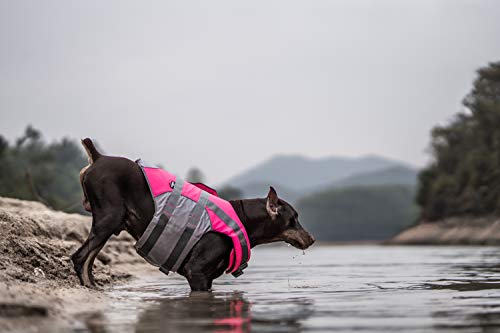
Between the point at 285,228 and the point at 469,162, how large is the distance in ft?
232

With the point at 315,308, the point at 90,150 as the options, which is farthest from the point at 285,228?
the point at 315,308

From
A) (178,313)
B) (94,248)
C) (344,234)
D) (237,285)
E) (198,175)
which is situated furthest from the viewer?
(344,234)

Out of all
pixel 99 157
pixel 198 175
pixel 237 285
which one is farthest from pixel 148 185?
pixel 198 175

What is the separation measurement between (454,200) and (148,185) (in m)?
71.2

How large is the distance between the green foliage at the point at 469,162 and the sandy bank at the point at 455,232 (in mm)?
1163

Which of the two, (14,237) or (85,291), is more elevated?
(14,237)

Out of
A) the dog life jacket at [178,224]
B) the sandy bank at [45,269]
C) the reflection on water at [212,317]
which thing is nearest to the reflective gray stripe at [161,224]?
the dog life jacket at [178,224]

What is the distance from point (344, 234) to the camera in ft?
616

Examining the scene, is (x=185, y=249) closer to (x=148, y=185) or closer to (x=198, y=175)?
(x=148, y=185)

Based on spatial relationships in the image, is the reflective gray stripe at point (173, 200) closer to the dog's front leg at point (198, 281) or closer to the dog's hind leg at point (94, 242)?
the dog's hind leg at point (94, 242)

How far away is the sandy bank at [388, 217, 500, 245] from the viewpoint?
58.6 m

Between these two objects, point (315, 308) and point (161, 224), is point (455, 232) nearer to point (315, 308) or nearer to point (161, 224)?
point (161, 224)

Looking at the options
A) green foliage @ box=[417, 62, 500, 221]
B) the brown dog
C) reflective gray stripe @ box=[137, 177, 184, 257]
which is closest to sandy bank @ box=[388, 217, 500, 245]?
green foliage @ box=[417, 62, 500, 221]

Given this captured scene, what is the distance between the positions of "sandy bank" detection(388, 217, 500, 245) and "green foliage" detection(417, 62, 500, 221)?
3.82ft
